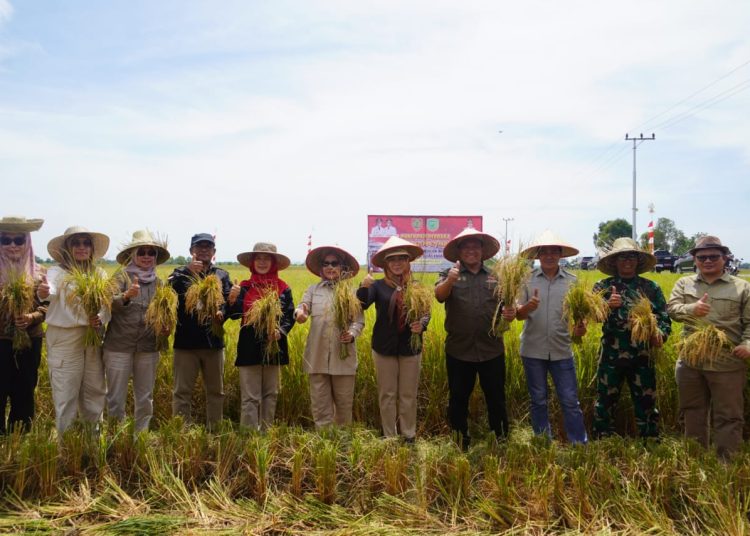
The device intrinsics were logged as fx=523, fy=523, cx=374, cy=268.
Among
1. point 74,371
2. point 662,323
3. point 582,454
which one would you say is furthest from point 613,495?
point 74,371

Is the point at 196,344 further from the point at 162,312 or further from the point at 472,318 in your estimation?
the point at 472,318

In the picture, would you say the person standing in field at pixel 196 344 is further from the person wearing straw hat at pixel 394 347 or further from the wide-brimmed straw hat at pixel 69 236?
the person wearing straw hat at pixel 394 347

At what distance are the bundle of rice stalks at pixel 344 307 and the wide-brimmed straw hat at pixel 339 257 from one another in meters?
0.32

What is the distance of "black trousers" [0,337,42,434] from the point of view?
13.9ft

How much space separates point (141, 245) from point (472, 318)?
2.89 m

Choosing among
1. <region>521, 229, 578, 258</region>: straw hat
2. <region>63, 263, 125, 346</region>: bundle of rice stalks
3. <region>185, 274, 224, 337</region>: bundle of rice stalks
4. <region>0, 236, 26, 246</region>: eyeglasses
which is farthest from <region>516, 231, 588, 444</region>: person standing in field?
<region>0, 236, 26, 246</region>: eyeglasses

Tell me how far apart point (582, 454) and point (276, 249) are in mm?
2963

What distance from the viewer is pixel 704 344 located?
3967 millimetres

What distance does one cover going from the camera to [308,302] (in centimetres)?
461

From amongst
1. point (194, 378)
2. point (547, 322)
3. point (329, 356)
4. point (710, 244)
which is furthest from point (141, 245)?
point (710, 244)

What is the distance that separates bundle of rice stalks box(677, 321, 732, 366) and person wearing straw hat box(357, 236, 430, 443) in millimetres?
2067

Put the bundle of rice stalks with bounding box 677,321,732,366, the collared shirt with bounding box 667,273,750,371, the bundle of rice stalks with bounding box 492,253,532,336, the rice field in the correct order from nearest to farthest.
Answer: the rice field → the bundle of rice stalks with bounding box 677,321,732,366 → the collared shirt with bounding box 667,273,750,371 → the bundle of rice stalks with bounding box 492,253,532,336

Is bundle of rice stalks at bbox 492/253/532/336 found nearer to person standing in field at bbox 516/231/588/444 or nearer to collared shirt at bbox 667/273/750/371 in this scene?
person standing in field at bbox 516/231/588/444

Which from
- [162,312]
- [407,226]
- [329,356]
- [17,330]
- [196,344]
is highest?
[407,226]
